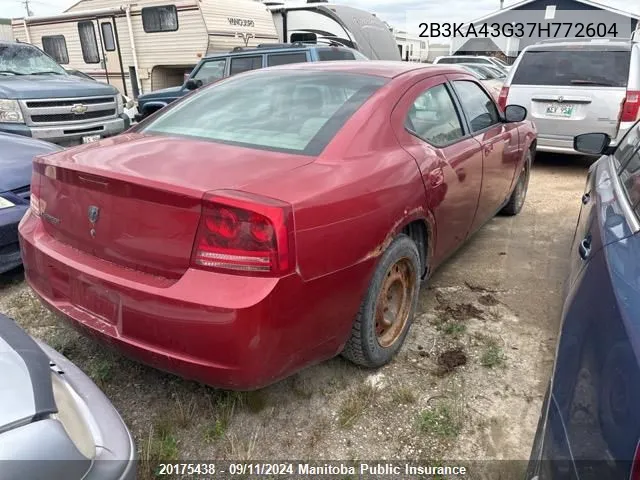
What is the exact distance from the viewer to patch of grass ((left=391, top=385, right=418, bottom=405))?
236 centimetres

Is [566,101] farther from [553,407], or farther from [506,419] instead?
Answer: [553,407]

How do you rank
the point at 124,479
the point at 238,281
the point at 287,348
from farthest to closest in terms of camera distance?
the point at 287,348 < the point at 238,281 < the point at 124,479

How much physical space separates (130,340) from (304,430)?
843mm

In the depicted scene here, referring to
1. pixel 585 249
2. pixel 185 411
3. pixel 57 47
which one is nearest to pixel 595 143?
pixel 585 249

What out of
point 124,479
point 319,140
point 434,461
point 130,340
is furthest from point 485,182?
point 124,479

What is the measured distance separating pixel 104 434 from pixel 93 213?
0.95 m

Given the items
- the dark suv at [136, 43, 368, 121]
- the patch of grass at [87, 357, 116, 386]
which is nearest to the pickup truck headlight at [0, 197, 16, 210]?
the patch of grass at [87, 357, 116, 386]

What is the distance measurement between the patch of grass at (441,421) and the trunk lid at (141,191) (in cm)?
125

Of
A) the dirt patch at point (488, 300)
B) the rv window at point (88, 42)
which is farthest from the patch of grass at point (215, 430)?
the rv window at point (88, 42)

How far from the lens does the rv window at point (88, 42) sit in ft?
43.0

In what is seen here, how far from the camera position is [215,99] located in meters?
2.90

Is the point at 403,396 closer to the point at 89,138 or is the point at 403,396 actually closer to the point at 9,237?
the point at 9,237

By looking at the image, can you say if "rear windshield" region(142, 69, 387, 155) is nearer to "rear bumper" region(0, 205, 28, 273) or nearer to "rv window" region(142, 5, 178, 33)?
"rear bumper" region(0, 205, 28, 273)

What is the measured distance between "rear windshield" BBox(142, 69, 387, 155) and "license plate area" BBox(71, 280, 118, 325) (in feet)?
2.86
